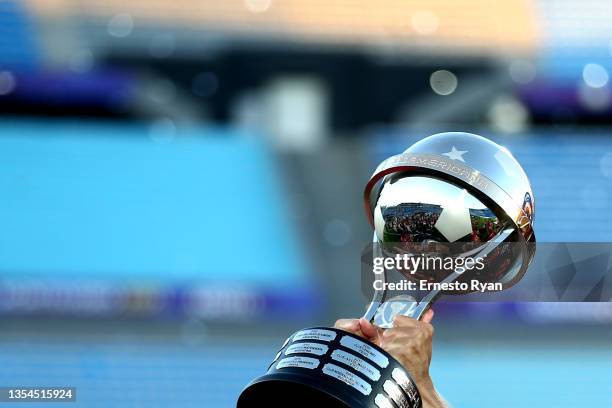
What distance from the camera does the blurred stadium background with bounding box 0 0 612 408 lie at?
5.34 m

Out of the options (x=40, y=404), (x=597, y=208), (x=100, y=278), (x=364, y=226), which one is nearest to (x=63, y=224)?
(x=100, y=278)

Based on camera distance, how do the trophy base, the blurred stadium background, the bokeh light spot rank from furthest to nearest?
the bokeh light spot, the blurred stadium background, the trophy base

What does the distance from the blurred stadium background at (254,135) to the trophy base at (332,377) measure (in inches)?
177

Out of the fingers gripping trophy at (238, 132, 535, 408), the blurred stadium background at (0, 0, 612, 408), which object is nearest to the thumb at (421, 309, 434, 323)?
the fingers gripping trophy at (238, 132, 535, 408)

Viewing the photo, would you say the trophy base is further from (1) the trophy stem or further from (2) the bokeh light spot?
(2) the bokeh light spot

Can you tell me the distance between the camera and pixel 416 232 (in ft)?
2.32

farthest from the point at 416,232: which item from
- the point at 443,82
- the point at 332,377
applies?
the point at 443,82

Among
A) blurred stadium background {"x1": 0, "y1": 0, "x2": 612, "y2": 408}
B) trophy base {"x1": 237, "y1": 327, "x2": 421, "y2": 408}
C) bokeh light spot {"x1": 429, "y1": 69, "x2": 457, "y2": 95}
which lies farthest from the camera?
bokeh light spot {"x1": 429, "y1": 69, "x2": 457, "y2": 95}

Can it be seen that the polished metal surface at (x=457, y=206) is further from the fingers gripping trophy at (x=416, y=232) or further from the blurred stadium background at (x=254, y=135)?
the blurred stadium background at (x=254, y=135)

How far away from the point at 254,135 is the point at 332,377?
6.09m

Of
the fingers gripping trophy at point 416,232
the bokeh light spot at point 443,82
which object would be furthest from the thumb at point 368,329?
the bokeh light spot at point 443,82

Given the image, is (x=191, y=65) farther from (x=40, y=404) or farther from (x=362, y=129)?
(x=40, y=404)

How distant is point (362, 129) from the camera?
6434mm

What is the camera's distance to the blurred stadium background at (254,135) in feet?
17.5
